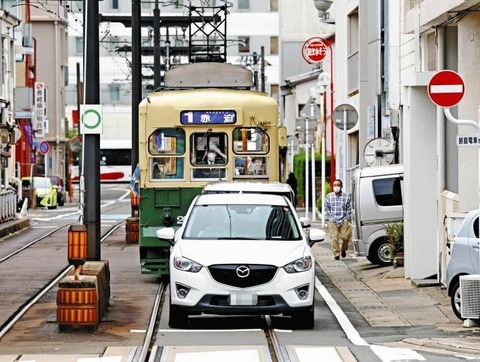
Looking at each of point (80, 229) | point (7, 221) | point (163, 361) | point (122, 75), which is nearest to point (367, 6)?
point (7, 221)

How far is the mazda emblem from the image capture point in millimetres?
15906

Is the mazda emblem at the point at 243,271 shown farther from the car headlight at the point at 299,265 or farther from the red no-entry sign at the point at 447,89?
the red no-entry sign at the point at 447,89

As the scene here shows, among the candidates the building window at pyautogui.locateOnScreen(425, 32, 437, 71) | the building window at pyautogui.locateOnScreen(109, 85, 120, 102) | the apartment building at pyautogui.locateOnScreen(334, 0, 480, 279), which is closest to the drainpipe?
the apartment building at pyautogui.locateOnScreen(334, 0, 480, 279)

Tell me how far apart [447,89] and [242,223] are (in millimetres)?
3226

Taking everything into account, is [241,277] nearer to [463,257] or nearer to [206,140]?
[463,257]

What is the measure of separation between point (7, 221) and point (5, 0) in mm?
22094

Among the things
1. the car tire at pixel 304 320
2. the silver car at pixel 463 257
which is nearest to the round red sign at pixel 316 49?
the silver car at pixel 463 257

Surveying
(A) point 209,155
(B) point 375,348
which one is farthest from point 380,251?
(B) point 375,348

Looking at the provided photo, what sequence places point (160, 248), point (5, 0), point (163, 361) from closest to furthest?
point (163, 361) → point (160, 248) → point (5, 0)

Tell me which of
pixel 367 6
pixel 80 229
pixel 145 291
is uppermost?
pixel 367 6

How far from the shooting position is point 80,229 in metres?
16.1

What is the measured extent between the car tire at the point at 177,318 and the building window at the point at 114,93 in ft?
247

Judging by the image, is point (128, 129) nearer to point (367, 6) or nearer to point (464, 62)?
point (367, 6)

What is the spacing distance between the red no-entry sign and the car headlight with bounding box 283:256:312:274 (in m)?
2.64
